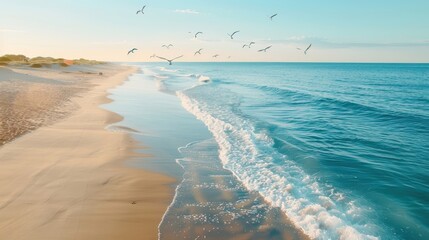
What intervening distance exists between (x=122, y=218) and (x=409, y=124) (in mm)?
19036

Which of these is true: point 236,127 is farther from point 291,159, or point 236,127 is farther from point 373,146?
point 373,146

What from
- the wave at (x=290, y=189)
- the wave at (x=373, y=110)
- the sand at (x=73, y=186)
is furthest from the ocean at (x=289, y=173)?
the sand at (x=73, y=186)

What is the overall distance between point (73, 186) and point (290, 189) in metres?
6.18

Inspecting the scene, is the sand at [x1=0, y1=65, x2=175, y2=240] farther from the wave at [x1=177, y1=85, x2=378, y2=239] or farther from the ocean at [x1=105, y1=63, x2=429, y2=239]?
the wave at [x1=177, y1=85, x2=378, y2=239]

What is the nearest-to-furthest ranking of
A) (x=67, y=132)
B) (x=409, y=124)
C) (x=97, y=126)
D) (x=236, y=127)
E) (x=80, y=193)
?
(x=80, y=193), (x=67, y=132), (x=97, y=126), (x=236, y=127), (x=409, y=124)

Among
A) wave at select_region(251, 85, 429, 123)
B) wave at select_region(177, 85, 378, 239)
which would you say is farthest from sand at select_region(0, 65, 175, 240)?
wave at select_region(251, 85, 429, 123)

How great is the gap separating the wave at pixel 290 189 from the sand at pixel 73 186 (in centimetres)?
286

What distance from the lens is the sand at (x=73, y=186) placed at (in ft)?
22.6

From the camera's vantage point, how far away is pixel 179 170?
36.0 feet

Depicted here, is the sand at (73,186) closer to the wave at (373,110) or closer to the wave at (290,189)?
the wave at (290,189)

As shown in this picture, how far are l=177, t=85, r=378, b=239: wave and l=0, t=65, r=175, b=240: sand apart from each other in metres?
2.86

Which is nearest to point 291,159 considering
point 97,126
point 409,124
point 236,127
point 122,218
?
point 236,127

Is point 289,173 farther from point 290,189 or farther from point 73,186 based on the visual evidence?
point 73,186

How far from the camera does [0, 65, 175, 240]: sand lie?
6887 millimetres
